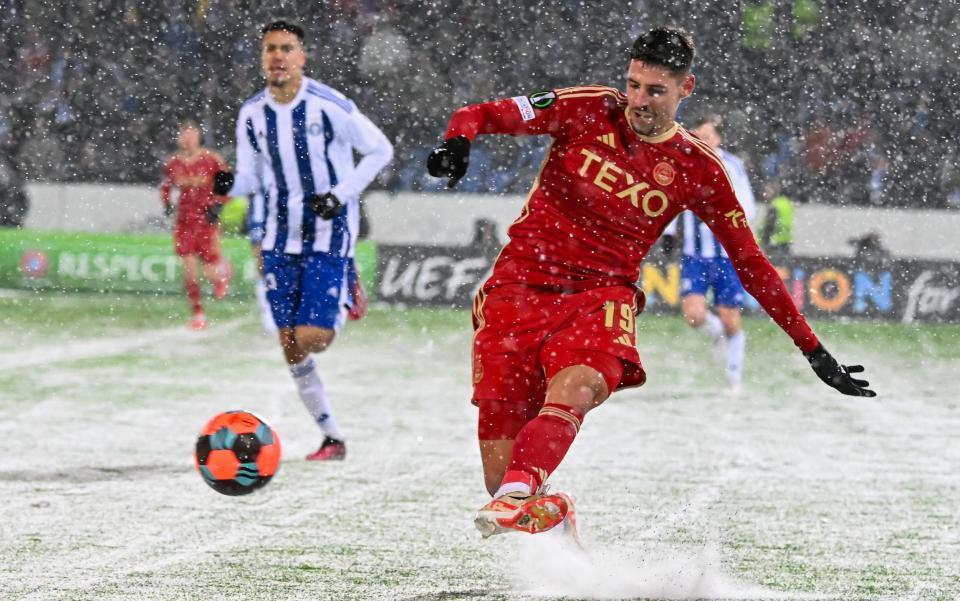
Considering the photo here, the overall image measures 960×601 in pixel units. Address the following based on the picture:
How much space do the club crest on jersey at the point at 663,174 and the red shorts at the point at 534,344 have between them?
321 mm

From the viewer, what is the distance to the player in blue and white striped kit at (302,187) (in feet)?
20.6

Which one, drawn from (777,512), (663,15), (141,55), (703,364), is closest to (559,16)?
(663,15)

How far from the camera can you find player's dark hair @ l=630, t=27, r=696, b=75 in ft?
12.1

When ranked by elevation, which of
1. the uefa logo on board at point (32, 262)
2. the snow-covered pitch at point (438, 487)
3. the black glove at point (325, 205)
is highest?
the black glove at point (325, 205)

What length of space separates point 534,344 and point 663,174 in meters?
0.59

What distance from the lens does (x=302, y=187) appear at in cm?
636

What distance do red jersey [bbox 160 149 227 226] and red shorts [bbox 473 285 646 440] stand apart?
1081 centimetres

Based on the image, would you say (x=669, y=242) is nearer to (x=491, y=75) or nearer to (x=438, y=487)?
(x=438, y=487)

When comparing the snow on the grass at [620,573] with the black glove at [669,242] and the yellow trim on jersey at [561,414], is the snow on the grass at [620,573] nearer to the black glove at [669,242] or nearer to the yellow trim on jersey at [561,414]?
the yellow trim on jersey at [561,414]

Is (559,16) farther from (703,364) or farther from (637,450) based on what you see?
(637,450)

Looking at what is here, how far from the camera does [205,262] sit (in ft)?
48.0

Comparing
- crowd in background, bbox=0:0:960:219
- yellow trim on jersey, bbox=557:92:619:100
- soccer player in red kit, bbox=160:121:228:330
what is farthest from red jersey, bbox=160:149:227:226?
yellow trim on jersey, bbox=557:92:619:100

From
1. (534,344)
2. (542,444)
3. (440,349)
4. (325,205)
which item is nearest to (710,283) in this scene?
(440,349)

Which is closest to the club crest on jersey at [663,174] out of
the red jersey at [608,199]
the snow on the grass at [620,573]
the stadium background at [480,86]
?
the red jersey at [608,199]
